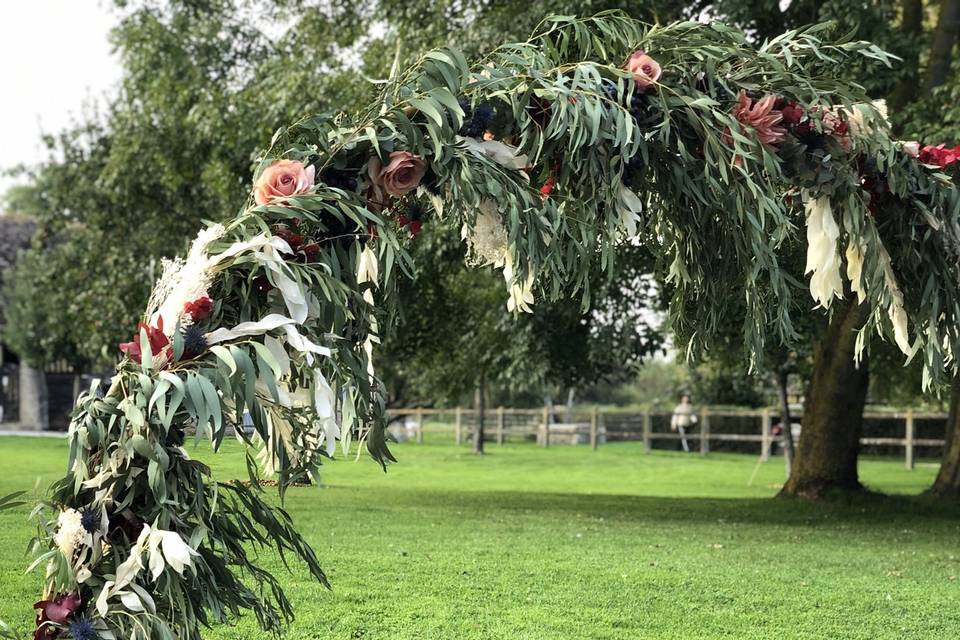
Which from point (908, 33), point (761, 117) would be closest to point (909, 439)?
point (908, 33)

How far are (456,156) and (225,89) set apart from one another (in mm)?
11113

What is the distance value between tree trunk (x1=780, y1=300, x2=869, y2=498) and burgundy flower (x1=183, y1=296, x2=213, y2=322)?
10207 mm

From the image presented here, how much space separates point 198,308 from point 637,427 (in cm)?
2644

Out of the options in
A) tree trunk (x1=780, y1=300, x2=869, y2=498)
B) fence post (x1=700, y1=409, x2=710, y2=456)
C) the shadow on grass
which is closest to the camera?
the shadow on grass

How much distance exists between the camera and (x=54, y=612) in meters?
2.96

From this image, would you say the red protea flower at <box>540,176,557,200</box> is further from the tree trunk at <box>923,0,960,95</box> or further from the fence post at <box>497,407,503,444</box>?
the fence post at <box>497,407,503,444</box>

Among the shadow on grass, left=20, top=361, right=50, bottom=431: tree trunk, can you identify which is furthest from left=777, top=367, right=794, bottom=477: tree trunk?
left=20, top=361, right=50, bottom=431: tree trunk

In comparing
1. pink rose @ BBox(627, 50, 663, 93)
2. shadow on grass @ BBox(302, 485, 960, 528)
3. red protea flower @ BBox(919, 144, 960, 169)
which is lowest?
shadow on grass @ BBox(302, 485, 960, 528)

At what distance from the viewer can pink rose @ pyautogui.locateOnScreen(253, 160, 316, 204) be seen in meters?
3.28

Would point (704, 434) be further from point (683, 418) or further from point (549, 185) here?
point (549, 185)

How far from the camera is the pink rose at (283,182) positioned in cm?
328

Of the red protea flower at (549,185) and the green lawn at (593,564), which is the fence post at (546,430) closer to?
the green lawn at (593,564)

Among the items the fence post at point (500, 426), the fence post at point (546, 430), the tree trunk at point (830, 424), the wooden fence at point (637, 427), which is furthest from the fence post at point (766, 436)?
the tree trunk at point (830, 424)

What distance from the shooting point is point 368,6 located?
13.1 meters
